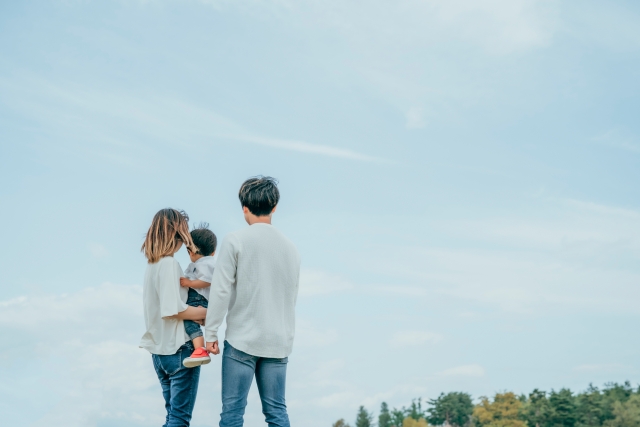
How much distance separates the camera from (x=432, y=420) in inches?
2697

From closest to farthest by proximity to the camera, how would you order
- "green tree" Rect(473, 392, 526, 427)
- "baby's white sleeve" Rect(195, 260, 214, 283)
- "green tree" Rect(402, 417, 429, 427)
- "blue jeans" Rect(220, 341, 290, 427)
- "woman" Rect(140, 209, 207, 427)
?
"blue jeans" Rect(220, 341, 290, 427) < "woman" Rect(140, 209, 207, 427) < "baby's white sleeve" Rect(195, 260, 214, 283) < "green tree" Rect(473, 392, 526, 427) < "green tree" Rect(402, 417, 429, 427)

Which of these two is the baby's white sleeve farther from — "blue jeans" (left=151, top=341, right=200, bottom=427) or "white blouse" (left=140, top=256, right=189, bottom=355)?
"blue jeans" (left=151, top=341, right=200, bottom=427)

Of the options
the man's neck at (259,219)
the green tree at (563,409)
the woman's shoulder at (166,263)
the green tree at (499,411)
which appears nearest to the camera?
the man's neck at (259,219)

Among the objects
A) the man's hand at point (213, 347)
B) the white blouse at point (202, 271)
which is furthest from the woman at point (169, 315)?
the man's hand at point (213, 347)

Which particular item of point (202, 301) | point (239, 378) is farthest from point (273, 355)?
point (202, 301)

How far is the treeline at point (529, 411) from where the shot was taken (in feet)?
197

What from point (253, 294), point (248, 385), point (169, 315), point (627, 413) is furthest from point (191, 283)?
point (627, 413)

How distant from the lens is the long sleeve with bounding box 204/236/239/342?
14.5 feet

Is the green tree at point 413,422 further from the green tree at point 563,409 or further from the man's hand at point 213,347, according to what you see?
the man's hand at point 213,347

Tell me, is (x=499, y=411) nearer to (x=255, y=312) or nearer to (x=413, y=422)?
(x=413, y=422)

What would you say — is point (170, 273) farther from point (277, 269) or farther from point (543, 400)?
point (543, 400)

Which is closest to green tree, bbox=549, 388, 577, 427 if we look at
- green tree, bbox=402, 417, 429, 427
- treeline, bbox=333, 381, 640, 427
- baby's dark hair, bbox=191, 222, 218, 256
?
treeline, bbox=333, 381, 640, 427

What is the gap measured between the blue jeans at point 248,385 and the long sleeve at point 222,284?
0.62ft

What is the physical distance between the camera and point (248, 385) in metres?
4.41
